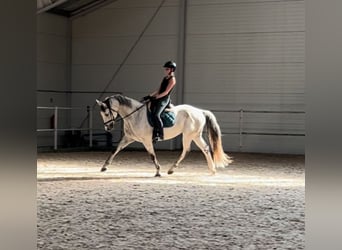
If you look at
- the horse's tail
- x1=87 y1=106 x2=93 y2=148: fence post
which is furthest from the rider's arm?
x1=87 y1=106 x2=93 y2=148: fence post

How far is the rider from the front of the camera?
9016 millimetres

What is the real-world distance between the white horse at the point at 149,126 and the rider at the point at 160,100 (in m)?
0.11

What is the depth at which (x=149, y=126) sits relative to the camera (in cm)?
933

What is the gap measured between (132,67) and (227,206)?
1049cm

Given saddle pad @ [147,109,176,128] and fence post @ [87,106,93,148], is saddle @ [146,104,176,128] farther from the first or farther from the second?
fence post @ [87,106,93,148]

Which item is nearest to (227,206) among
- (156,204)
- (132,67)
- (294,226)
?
(156,204)

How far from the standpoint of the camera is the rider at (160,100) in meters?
9.02

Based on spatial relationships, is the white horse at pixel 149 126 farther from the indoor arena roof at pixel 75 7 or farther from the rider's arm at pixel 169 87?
the indoor arena roof at pixel 75 7

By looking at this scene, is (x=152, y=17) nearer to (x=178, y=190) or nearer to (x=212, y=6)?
(x=212, y=6)

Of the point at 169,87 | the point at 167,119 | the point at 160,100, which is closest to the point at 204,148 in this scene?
the point at 167,119

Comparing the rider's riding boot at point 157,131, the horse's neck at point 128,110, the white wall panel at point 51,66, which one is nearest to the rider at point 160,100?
the rider's riding boot at point 157,131

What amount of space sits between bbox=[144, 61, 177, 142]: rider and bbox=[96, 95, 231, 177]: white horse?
11cm

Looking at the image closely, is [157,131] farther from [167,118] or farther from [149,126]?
[167,118]

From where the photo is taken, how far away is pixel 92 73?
16891mm
